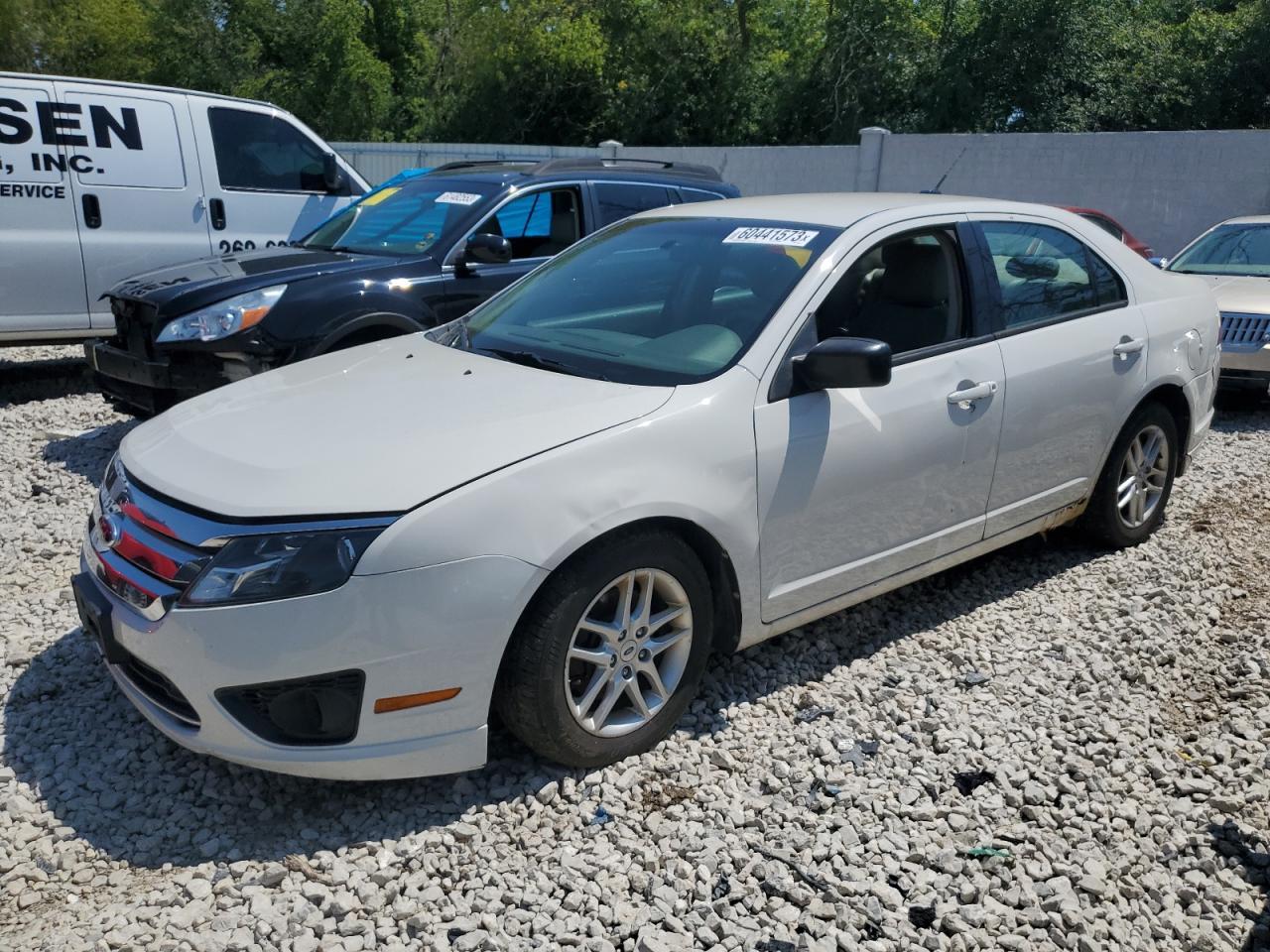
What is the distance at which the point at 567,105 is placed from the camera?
30.2m

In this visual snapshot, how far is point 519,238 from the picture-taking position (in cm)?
691

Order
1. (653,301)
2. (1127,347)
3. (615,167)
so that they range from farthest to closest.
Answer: (615,167) → (1127,347) → (653,301)

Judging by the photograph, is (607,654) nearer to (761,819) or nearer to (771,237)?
(761,819)

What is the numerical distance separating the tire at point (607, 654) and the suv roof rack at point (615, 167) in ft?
14.1

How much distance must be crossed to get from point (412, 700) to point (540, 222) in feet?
15.1

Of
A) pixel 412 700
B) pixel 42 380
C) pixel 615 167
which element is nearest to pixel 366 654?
pixel 412 700

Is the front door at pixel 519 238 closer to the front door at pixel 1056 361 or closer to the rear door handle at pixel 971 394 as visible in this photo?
the front door at pixel 1056 361

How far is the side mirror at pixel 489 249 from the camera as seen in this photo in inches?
241

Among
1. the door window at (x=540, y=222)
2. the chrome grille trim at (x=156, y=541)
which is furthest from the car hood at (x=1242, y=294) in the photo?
the chrome grille trim at (x=156, y=541)

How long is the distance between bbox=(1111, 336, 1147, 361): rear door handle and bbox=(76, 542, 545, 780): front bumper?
10.0 ft

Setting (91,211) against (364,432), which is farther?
(91,211)

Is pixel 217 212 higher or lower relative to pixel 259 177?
lower

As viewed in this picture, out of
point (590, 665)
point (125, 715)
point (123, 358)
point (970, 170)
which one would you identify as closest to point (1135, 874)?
point (590, 665)

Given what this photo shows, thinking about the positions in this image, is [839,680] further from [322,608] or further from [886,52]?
[886,52]
